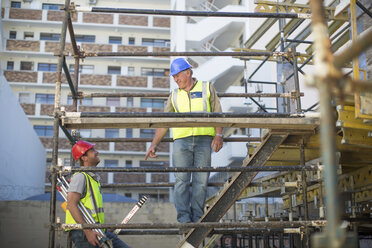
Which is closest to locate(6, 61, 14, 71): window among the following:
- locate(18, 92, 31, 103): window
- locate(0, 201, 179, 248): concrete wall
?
locate(18, 92, 31, 103): window

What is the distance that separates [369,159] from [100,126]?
13.1ft

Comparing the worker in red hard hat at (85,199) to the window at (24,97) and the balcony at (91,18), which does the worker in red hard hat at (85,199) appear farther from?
the balcony at (91,18)

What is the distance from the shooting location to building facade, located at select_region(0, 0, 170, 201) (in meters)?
39.7

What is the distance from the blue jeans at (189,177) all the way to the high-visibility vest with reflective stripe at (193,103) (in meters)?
0.07

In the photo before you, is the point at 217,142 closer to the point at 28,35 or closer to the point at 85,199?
the point at 85,199

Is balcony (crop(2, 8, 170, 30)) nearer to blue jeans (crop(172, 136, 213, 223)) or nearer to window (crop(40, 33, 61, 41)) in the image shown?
window (crop(40, 33, 61, 41))

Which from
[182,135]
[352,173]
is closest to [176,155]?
[182,135]

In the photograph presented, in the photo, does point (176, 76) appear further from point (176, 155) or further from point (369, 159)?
point (369, 159)

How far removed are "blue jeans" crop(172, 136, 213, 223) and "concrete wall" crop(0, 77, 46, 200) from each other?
39.9 feet

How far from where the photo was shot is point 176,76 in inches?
220

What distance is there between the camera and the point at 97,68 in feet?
137

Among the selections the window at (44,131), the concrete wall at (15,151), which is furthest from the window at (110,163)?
the concrete wall at (15,151)

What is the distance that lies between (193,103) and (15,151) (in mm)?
16962

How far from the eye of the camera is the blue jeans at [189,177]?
17.7 ft
